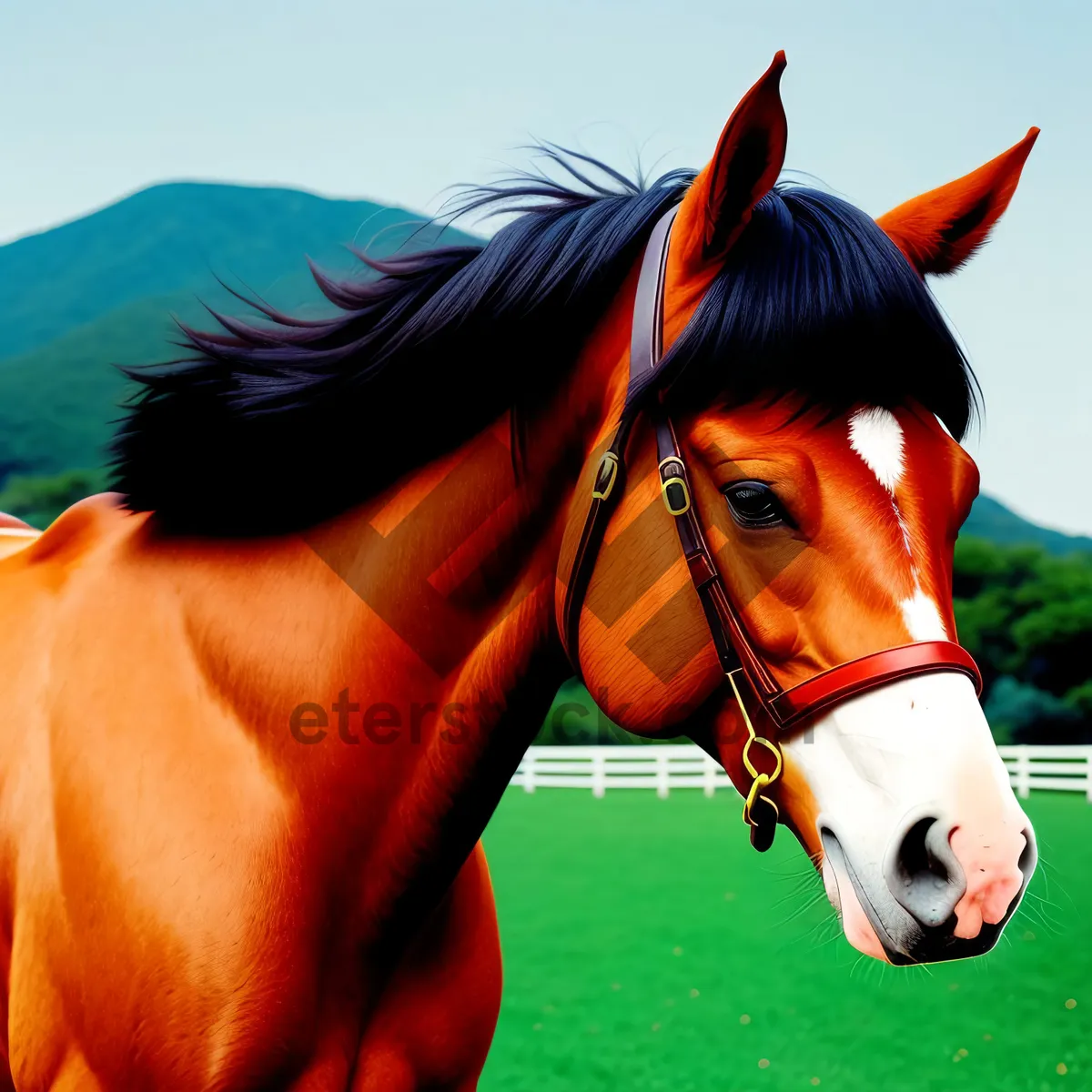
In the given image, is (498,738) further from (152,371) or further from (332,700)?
(152,371)

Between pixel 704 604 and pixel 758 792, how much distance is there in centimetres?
39

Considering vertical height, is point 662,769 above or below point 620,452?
below

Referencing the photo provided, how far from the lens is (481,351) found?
8.04 ft

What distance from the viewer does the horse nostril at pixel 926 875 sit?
173cm

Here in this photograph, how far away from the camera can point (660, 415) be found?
2.20 meters

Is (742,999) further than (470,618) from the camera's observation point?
Yes

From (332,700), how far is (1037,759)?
2962cm

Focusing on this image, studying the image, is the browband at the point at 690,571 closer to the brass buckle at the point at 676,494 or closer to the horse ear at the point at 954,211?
the brass buckle at the point at 676,494

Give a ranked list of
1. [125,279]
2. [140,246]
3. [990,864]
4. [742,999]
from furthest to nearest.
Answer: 1. [140,246]
2. [125,279]
3. [742,999]
4. [990,864]

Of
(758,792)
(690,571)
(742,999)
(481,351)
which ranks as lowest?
(742,999)

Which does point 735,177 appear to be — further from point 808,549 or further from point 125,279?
point 125,279

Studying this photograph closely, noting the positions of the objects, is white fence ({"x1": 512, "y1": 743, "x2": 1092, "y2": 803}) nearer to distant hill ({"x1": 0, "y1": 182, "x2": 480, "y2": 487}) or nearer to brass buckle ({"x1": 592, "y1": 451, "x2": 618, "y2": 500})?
distant hill ({"x1": 0, "y1": 182, "x2": 480, "y2": 487})

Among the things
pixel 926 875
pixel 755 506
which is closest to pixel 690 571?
pixel 755 506

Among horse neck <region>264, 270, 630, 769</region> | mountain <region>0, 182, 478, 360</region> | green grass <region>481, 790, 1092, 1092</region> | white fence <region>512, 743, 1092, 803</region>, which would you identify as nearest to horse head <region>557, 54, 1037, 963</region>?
horse neck <region>264, 270, 630, 769</region>
